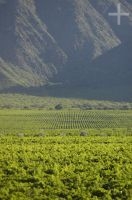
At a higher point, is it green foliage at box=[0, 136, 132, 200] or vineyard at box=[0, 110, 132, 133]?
vineyard at box=[0, 110, 132, 133]

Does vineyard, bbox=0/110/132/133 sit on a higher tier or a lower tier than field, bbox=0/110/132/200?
higher

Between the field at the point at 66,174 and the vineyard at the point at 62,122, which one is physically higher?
the vineyard at the point at 62,122

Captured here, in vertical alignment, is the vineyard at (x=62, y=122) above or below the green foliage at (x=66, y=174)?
above

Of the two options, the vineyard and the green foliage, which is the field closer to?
the green foliage

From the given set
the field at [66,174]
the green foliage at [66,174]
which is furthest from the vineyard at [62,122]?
the green foliage at [66,174]

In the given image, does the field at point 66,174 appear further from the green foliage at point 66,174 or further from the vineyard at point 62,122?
the vineyard at point 62,122

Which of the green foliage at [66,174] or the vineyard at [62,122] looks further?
the vineyard at [62,122]

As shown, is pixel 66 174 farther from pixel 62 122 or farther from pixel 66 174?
pixel 62 122

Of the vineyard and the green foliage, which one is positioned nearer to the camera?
the green foliage

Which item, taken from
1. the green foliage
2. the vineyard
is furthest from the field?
the vineyard

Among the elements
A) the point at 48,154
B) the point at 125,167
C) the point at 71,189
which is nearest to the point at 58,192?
the point at 71,189

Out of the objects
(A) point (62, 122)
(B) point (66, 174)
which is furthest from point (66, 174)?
(A) point (62, 122)

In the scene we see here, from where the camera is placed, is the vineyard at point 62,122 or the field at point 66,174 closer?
the field at point 66,174

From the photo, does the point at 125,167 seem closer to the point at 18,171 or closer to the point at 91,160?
the point at 91,160
